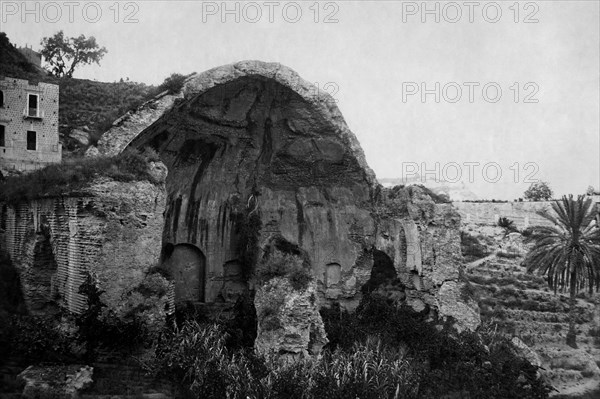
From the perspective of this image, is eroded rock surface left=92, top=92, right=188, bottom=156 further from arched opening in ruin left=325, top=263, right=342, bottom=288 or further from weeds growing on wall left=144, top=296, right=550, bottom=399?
arched opening in ruin left=325, top=263, right=342, bottom=288

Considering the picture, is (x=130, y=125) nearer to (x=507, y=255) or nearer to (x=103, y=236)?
(x=103, y=236)

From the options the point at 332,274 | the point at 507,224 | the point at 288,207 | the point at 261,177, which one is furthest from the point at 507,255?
the point at 261,177

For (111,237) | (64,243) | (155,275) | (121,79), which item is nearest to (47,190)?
(64,243)

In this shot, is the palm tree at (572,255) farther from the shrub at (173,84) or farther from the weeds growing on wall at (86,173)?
the weeds growing on wall at (86,173)

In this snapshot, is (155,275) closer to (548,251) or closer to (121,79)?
(548,251)

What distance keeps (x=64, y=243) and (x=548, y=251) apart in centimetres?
2023

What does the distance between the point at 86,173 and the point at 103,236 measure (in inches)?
57.4

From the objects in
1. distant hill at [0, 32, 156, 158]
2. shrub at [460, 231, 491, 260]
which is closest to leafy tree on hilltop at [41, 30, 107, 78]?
distant hill at [0, 32, 156, 158]

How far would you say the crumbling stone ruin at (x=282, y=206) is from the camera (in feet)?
55.1

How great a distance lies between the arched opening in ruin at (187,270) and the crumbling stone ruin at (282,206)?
33mm

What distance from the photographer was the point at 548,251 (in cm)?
2550

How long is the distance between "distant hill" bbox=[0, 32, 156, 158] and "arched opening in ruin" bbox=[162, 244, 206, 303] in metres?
21.6

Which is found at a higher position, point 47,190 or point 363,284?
point 47,190

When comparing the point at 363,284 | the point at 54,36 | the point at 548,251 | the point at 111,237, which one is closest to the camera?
the point at 111,237
